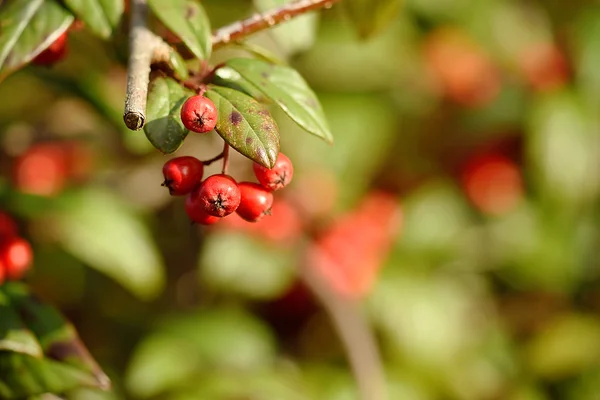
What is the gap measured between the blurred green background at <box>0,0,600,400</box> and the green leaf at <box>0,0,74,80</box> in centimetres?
46

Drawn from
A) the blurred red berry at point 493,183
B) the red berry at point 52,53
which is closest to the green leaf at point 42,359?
the red berry at point 52,53

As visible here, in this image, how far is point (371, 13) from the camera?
0.98 meters

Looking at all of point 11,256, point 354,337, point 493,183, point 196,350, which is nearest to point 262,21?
point 11,256

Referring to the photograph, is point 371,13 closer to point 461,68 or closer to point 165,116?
point 165,116

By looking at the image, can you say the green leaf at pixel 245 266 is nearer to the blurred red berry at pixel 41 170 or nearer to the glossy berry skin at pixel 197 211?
the blurred red berry at pixel 41 170

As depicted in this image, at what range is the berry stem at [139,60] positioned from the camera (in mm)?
622

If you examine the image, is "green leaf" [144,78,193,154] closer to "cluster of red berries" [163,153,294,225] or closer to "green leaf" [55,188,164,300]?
"cluster of red berries" [163,153,294,225]

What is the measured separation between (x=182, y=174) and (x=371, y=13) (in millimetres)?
369

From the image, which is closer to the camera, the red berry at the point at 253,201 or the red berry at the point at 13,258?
the red berry at the point at 253,201

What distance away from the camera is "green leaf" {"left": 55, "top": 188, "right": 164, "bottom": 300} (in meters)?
1.41

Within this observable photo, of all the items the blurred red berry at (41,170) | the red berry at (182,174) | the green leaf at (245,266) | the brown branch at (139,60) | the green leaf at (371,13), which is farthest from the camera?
the green leaf at (245,266)

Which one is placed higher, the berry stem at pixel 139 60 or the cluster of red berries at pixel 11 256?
the berry stem at pixel 139 60

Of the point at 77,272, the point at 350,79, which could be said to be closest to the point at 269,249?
the point at 77,272

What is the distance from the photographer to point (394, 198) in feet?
7.02
